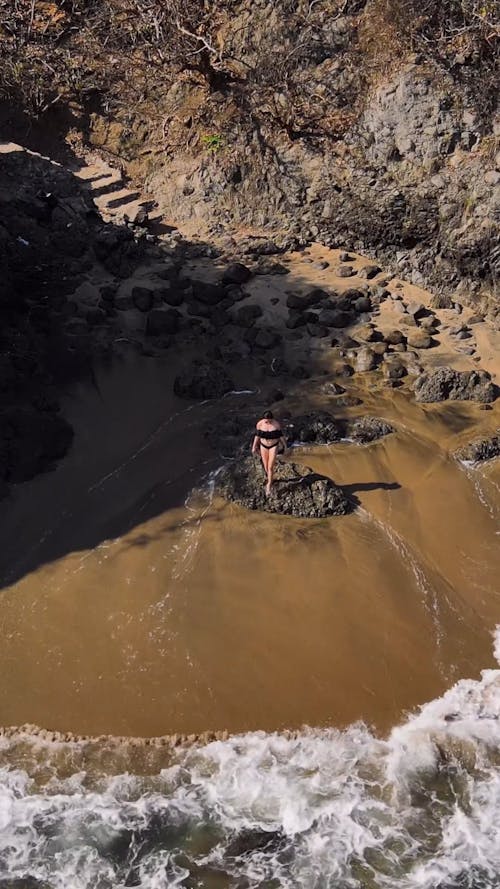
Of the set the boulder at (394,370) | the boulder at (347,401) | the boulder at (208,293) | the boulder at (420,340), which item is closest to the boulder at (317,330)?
the boulder at (394,370)

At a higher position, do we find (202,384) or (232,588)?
(202,384)

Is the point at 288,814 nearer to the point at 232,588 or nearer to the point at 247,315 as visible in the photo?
the point at 232,588

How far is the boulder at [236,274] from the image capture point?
40.0 ft

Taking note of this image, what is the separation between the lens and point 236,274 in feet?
40.1

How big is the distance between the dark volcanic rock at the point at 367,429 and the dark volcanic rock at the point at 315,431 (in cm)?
20

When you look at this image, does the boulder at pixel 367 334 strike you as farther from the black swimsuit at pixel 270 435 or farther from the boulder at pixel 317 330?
the black swimsuit at pixel 270 435

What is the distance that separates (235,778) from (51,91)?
14.5 m

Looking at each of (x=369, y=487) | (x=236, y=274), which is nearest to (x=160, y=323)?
(x=236, y=274)

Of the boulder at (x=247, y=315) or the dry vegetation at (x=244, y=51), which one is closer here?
the boulder at (x=247, y=315)

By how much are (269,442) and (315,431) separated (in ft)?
3.81

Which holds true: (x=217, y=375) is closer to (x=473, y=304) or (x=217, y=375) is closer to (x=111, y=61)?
(x=473, y=304)

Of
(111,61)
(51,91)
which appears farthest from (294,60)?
(51,91)

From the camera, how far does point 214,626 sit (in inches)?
290

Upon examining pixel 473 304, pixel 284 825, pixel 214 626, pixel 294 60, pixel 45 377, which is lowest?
pixel 284 825
